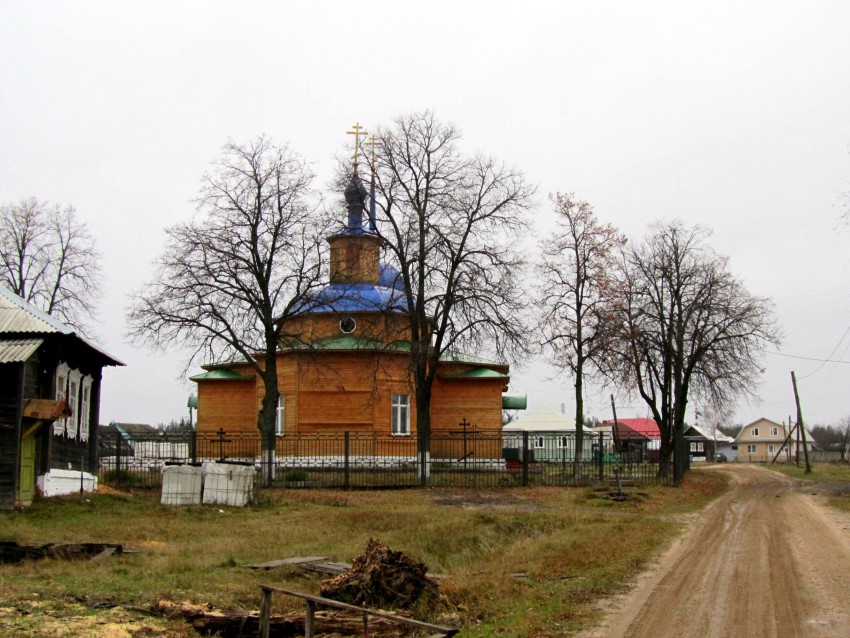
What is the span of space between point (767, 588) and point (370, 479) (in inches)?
747

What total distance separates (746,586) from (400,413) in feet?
91.2

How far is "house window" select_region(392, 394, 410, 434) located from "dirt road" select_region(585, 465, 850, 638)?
20.8 metres

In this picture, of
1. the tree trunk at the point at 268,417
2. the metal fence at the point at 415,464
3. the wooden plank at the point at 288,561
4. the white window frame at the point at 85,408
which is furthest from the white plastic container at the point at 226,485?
the wooden plank at the point at 288,561

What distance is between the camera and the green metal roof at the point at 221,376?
1667 inches

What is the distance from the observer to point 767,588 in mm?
11117

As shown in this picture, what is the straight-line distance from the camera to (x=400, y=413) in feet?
127

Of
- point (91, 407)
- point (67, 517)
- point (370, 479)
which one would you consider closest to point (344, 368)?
point (370, 479)

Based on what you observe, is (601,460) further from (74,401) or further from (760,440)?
(760,440)

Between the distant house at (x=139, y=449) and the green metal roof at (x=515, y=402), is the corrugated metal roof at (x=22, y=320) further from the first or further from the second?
the green metal roof at (x=515, y=402)

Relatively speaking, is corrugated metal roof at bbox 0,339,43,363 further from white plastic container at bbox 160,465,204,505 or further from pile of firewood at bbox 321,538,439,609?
pile of firewood at bbox 321,538,439,609

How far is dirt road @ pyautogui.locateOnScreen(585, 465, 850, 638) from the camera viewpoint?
923 cm

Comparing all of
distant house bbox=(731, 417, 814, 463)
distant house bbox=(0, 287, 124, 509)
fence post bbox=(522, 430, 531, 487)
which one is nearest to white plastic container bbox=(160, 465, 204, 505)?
distant house bbox=(0, 287, 124, 509)

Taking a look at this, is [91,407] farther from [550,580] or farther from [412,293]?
[550,580]

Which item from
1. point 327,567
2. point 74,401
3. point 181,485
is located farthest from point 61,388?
point 327,567
